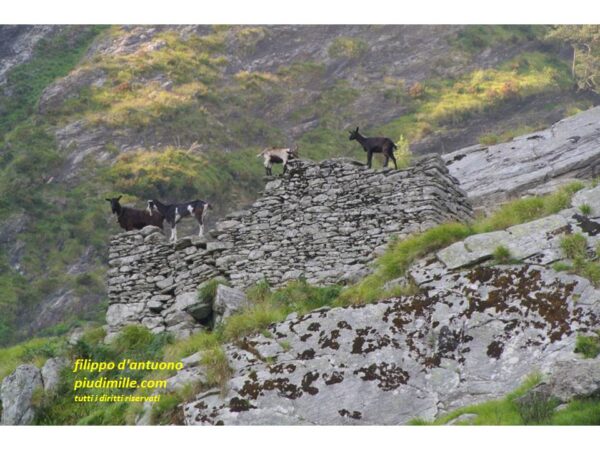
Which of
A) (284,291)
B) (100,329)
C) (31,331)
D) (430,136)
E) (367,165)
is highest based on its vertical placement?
(367,165)

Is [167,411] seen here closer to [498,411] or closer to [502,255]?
[498,411]

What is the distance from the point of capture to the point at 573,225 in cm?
1427

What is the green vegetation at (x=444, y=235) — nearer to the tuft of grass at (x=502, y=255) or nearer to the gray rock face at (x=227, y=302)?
the tuft of grass at (x=502, y=255)

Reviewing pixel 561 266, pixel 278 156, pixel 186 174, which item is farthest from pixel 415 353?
pixel 186 174

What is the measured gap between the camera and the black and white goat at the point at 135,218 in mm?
19672

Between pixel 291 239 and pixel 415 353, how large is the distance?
209 inches

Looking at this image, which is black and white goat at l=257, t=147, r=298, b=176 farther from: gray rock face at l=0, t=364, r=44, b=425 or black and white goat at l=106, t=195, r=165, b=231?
gray rock face at l=0, t=364, r=44, b=425

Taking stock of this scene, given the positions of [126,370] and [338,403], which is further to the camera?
[126,370]

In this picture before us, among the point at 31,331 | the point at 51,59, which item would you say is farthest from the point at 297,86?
the point at 31,331

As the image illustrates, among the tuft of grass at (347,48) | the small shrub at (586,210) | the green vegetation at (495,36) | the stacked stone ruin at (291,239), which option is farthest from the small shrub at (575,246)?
the tuft of grass at (347,48)

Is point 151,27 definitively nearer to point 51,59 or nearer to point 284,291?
point 51,59

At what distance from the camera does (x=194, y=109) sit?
39.3 metres

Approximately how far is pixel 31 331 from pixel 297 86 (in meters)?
19.5

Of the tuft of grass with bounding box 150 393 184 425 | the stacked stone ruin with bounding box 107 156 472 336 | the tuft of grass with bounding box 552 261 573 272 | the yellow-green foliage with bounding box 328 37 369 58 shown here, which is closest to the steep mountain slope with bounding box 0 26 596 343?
the yellow-green foliage with bounding box 328 37 369 58
